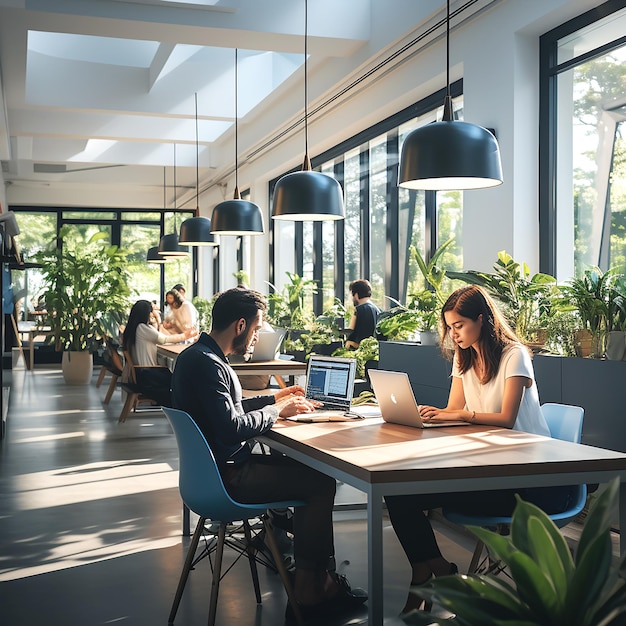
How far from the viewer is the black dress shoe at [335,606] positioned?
3589 millimetres

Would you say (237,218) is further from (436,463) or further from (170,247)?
(170,247)

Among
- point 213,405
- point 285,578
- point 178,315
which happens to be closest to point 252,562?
point 285,578

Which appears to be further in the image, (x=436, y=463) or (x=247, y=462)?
(x=247, y=462)

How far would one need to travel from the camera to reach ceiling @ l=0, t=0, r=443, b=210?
7500 millimetres

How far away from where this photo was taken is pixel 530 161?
6371 millimetres

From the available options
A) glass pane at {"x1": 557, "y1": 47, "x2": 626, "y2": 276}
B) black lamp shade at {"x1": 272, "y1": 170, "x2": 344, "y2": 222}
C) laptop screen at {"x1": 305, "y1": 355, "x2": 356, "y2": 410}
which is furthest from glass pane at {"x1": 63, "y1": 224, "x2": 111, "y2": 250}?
laptop screen at {"x1": 305, "y1": 355, "x2": 356, "y2": 410}

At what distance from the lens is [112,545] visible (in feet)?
15.8

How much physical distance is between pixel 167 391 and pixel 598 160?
5115 mm

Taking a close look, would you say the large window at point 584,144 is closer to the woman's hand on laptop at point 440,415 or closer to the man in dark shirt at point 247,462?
the woman's hand on laptop at point 440,415

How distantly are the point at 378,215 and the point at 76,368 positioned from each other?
6.84 meters

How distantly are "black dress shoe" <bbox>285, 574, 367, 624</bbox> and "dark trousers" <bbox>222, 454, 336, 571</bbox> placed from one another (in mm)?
138

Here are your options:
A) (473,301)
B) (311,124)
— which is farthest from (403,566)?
(311,124)

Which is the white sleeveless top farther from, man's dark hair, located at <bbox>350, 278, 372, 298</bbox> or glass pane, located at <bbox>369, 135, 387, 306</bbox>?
glass pane, located at <bbox>369, 135, 387, 306</bbox>

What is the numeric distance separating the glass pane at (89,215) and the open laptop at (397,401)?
16287mm
